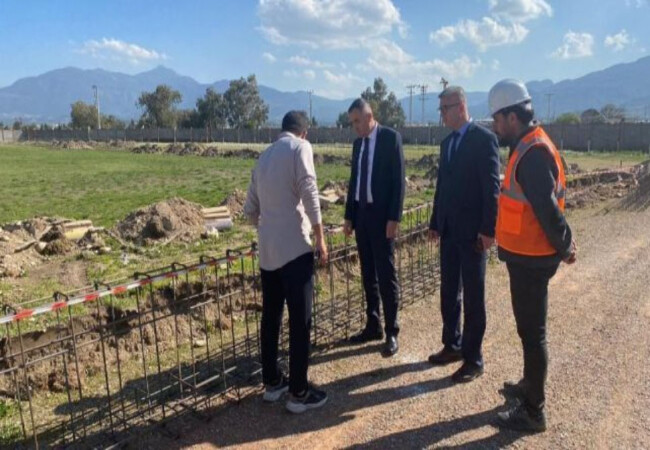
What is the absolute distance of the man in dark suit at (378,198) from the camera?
502 cm

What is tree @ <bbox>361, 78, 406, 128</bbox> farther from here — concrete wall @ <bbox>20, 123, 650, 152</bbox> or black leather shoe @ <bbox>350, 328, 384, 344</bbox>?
black leather shoe @ <bbox>350, 328, 384, 344</bbox>

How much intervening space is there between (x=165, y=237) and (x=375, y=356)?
20.5ft

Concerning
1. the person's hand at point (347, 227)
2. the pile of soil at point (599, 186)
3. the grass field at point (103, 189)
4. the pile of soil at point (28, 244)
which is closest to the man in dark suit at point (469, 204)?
the person's hand at point (347, 227)

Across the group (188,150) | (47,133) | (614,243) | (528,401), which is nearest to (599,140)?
(188,150)

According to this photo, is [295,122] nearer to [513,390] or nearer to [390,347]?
[390,347]

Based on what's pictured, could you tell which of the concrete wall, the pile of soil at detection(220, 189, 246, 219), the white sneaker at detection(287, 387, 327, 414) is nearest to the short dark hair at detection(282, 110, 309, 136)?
the white sneaker at detection(287, 387, 327, 414)

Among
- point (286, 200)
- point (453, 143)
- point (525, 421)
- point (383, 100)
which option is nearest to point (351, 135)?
point (383, 100)

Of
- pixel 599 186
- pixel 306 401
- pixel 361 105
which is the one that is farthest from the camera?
pixel 599 186

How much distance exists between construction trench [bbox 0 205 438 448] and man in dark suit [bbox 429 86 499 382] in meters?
1.44

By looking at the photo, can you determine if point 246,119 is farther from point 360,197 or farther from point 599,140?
point 360,197

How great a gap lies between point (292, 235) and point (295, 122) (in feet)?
2.81

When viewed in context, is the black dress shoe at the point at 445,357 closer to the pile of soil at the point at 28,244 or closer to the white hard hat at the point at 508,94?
the white hard hat at the point at 508,94

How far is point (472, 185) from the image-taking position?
15.0 feet

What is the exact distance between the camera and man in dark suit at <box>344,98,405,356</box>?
16.5 ft
